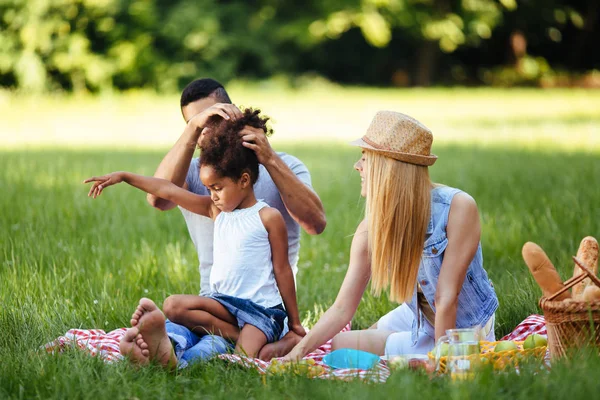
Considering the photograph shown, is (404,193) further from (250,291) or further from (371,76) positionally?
(371,76)

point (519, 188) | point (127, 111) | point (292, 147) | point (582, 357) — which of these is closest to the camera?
point (582, 357)

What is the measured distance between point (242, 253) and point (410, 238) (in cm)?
87

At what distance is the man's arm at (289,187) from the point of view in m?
4.05

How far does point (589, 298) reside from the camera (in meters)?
3.32

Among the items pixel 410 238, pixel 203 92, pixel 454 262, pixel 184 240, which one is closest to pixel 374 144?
pixel 410 238

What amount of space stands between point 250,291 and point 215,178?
58 centimetres

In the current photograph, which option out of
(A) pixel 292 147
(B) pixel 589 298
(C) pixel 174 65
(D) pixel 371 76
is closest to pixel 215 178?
(B) pixel 589 298

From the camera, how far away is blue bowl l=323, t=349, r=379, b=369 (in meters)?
3.72

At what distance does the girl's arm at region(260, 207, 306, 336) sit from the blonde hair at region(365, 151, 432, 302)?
0.57 m

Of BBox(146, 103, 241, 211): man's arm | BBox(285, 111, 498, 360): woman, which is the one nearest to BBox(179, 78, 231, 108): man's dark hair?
BBox(146, 103, 241, 211): man's arm

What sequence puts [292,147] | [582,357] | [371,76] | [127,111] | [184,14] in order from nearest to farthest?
[582,357], [292,147], [127,111], [184,14], [371,76]

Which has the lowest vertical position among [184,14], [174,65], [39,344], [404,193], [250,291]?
[39,344]

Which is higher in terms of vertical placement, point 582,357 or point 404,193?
point 404,193

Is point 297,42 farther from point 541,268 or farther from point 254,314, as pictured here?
point 541,268
